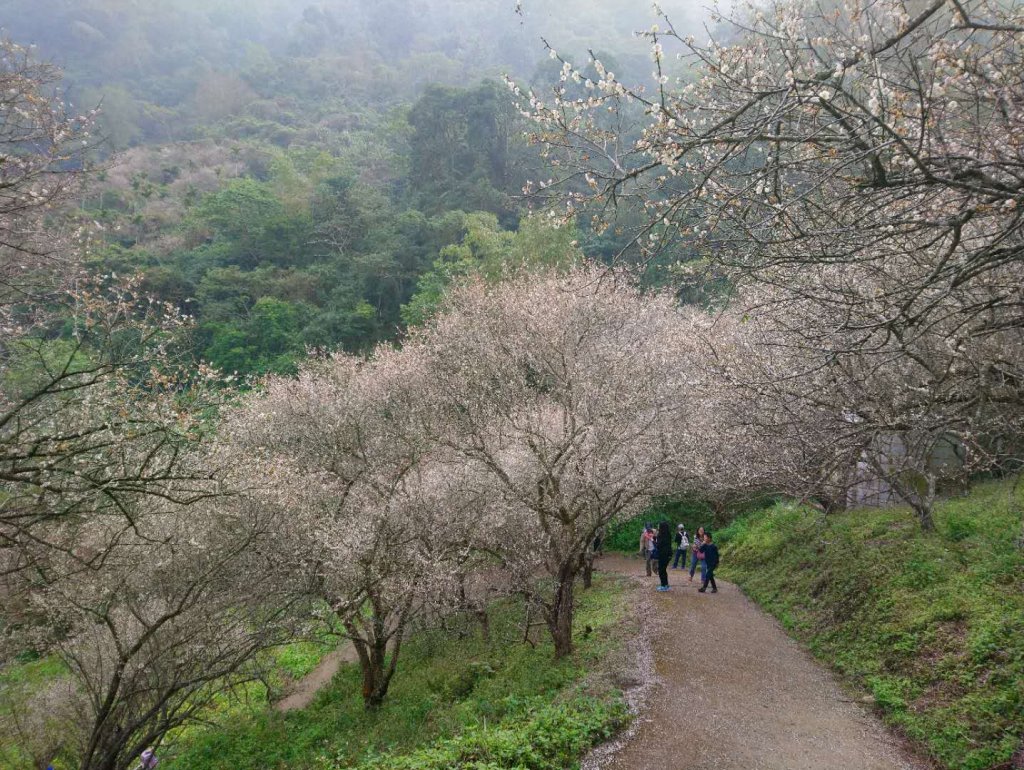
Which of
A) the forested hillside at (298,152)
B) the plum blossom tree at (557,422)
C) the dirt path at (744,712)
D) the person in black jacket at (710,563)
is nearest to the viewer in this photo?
the dirt path at (744,712)

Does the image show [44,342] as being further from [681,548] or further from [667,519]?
[667,519]

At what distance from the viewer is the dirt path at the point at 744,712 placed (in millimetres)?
6008

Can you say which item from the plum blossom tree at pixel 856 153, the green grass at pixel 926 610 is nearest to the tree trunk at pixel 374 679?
the green grass at pixel 926 610

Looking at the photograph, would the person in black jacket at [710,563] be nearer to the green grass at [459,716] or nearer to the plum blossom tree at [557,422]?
the green grass at [459,716]

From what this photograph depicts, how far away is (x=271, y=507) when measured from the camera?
30.7 feet

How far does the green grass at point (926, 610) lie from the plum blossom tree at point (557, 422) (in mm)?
2784

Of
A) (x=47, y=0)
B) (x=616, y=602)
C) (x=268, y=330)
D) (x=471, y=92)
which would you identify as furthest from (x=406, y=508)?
(x=47, y=0)

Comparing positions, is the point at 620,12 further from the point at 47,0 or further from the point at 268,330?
the point at 268,330

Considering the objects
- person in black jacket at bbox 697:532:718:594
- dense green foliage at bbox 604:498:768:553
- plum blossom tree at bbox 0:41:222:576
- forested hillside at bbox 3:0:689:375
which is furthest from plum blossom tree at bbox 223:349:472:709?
dense green foliage at bbox 604:498:768:553

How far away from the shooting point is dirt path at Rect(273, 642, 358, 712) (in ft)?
42.0

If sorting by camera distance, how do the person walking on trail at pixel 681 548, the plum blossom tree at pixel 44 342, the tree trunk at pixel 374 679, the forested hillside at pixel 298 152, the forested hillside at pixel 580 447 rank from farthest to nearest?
the forested hillside at pixel 298 152 → the person walking on trail at pixel 681 548 → the tree trunk at pixel 374 679 → the plum blossom tree at pixel 44 342 → the forested hillside at pixel 580 447

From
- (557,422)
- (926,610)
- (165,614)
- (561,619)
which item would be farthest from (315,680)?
(926,610)

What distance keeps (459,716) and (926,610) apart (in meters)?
6.68

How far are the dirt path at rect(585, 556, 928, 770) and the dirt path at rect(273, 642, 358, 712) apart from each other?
7852 mm
